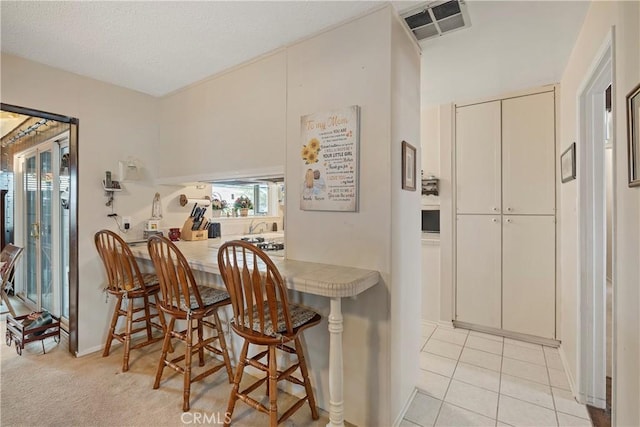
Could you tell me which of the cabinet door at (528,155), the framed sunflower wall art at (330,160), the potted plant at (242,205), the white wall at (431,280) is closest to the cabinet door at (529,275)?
the cabinet door at (528,155)

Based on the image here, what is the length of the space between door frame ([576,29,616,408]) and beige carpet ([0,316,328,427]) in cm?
172

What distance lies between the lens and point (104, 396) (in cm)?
201

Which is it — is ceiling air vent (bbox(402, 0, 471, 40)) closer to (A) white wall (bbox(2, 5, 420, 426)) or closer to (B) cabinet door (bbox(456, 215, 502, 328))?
(A) white wall (bbox(2, 5, 420, 426))

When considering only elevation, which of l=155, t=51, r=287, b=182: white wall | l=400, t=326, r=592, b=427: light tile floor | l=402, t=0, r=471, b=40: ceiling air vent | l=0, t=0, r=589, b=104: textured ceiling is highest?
l=0, t=0, r=589, b=104: textured ceiling

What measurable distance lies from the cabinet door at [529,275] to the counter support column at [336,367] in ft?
7.34

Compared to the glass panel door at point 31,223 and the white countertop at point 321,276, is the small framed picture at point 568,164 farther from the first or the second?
the glass panel door at point 31,223

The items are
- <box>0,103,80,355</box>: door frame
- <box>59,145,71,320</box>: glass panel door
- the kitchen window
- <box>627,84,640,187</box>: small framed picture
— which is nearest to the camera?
<box>627,84,640,187</box>: small framed picture

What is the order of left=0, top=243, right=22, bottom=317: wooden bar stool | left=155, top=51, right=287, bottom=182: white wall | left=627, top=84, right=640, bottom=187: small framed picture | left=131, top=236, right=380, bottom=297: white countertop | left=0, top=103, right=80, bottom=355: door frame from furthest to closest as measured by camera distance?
1. left=0, top=243, right=22, bottom=317: wooden bar stool
2. left=0, top=103, right=80, bottom=355: door frame
3. left=155, top=51, right=287, bottom=182: white wall
4. left=131, top=236, right=380, bottom=297: white countertop
5. left=627, top=84, right=640, bottom=187: small framed picture

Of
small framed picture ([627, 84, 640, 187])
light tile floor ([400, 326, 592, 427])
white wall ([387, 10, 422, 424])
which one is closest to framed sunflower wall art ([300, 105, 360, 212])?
white wall ([387, 10, 422, 424])

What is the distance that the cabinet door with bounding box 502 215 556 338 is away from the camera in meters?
2.78

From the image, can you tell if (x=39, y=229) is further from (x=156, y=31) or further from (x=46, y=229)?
(x=156, y=31)

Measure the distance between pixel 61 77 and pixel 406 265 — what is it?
122 inches

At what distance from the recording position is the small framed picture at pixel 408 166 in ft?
6.02

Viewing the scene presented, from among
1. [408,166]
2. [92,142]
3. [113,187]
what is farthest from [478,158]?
[92,142]
